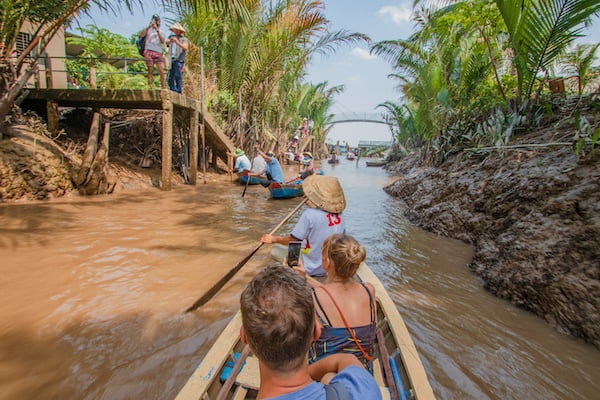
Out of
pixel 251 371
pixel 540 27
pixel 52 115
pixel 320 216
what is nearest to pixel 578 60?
pixel 540 27

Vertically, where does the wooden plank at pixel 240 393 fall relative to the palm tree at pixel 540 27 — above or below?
below

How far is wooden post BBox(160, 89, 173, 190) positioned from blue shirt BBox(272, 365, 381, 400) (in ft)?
25.8

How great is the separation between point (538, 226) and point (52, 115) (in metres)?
10.0

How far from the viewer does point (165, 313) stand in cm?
299

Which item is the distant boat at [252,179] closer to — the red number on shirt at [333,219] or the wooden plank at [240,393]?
the red number on shirt at [333,219]

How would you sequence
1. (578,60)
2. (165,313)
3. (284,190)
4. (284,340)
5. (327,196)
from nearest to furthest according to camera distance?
(284,340), (327,196), (165,313), (578,60), (284,190)

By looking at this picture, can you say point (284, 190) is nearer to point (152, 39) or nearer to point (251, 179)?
point (251, 179)

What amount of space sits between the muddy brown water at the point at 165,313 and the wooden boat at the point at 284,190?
2.93m

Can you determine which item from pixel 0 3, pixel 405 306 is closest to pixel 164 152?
pixel 0 3

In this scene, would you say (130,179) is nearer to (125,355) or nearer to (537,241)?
(125,355)

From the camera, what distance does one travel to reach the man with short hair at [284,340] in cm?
99

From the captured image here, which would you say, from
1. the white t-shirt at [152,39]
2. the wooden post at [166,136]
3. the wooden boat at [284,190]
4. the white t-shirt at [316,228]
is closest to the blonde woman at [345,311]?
the white t-shirt at [316,228]

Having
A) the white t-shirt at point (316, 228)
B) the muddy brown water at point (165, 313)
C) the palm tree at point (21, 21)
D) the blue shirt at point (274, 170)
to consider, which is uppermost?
the palm tree at point (21, 21)

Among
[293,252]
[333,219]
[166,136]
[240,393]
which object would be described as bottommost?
[240,393]
